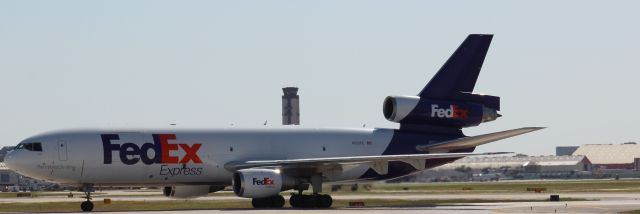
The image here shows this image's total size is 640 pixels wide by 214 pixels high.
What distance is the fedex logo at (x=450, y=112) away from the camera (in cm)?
5756

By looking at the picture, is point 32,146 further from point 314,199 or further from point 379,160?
point 379,160

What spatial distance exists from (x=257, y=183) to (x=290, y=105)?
105 m

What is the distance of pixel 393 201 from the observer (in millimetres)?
59625

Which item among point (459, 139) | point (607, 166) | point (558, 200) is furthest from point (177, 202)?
point (607, 166)

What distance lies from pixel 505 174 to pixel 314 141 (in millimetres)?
89821

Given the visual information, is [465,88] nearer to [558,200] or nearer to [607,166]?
[558,200]

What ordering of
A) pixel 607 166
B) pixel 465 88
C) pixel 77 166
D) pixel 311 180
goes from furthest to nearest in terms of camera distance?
pixel 607 166, pixel 465 88, pixel 311 180, pixel 77 166

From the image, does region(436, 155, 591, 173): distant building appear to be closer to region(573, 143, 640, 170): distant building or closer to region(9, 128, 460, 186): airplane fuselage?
region(573, 143, 640, 170): distant building

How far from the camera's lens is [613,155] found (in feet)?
579

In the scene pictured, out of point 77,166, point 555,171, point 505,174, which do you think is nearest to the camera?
point 77,166

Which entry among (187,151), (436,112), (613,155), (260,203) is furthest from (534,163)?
(187,151)

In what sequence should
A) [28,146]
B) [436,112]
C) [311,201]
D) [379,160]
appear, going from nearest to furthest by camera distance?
[28,146]
[379,160]
[311,201]
[436,112]

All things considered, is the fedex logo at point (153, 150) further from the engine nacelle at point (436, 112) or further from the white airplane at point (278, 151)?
the engine nacelle at point (436, 112)

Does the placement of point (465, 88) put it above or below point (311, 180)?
above
